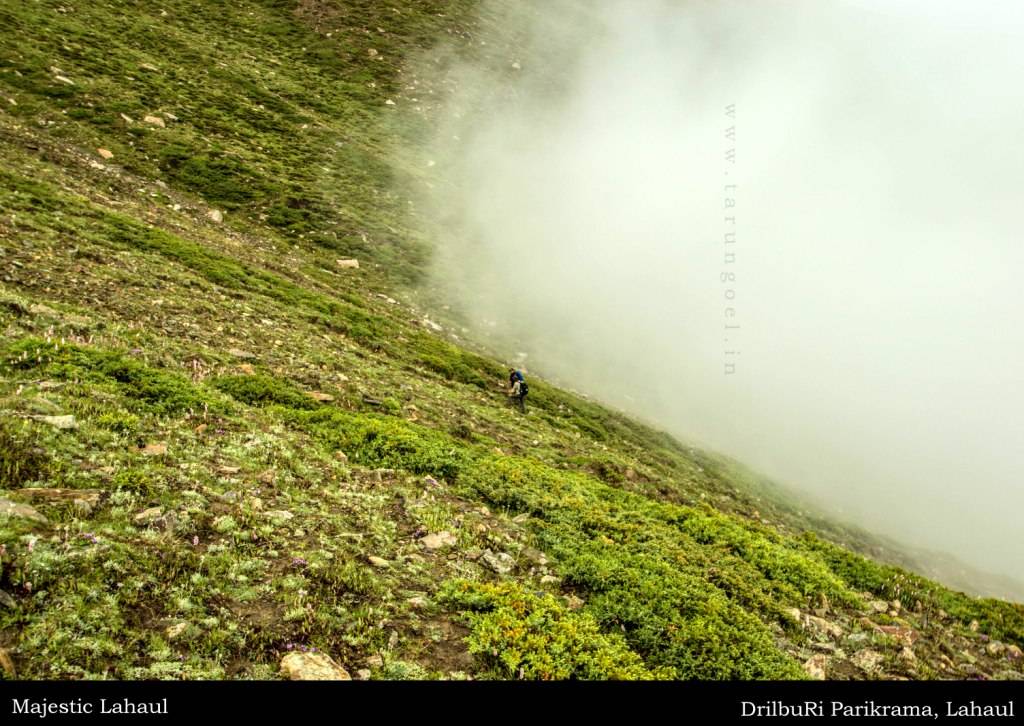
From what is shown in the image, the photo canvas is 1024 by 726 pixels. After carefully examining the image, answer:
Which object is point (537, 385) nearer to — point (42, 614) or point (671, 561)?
point (671, 561)

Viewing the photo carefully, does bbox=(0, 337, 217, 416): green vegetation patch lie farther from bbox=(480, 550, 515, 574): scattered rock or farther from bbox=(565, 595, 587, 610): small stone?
bbox=(565, 595, 587, 610): small stone

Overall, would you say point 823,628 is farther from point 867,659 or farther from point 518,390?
point 518,390

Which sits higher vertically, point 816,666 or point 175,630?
point 816,666

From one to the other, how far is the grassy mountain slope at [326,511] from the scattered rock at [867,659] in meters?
0.07

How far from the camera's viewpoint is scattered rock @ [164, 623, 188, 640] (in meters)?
6.52

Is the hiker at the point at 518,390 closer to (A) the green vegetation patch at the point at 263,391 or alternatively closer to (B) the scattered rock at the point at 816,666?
(A) the green vegetation patch at the point at 263,391

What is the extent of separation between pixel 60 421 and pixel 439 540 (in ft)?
23.8

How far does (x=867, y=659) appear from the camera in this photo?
423 inches

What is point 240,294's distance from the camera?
2375 cm

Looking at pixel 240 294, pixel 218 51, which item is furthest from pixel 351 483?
Answer: pixel 218 51

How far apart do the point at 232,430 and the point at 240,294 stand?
13.1 m

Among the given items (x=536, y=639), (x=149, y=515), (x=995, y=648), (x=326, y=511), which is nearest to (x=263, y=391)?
(x=326, y=511)

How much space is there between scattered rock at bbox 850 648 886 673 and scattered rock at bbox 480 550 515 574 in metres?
6.86
